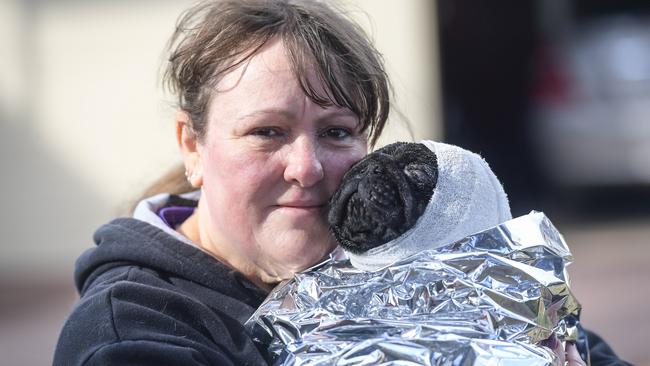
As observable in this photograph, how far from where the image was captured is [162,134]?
755 centimetres

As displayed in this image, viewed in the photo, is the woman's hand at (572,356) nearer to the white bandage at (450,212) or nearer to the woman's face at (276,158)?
the white bandage at (450,212)

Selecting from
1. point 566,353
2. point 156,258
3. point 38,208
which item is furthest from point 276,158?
point 38,208

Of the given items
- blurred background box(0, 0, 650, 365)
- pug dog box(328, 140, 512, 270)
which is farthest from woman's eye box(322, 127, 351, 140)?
blurred background box(0, 0, 650, 365)

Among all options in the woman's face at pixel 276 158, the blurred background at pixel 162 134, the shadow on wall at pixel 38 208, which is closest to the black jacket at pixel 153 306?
the woman's face at pixel 276 158

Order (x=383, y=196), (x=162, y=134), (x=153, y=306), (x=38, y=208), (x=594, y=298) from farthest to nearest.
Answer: (x=38, y=208), (x=162, y=134), (x=594, y=298), (x=153, y=306), (x=383, y=196)

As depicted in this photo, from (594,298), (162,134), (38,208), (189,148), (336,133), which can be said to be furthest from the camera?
(38,208)

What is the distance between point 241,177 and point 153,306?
0.29 metres

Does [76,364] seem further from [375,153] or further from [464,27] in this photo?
[464,27]

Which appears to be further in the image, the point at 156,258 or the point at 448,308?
the point at 156,258

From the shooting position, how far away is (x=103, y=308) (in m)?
1.95

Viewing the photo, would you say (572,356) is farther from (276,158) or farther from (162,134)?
(162,134)

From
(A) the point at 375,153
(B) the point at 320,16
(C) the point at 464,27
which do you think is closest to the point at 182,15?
(B) the point at 320,16

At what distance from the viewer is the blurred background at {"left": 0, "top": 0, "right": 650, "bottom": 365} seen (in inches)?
278

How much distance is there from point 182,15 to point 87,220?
18.0ft
